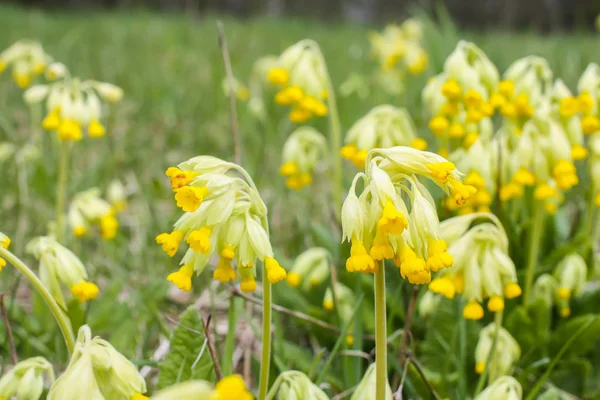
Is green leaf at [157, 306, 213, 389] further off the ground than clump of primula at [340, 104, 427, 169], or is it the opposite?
clump of primula at [340, 104, 427, 169]

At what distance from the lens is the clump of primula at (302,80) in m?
2.68

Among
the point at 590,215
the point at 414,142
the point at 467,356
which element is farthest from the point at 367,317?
the point at 590,215

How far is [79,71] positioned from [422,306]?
16.1 ft

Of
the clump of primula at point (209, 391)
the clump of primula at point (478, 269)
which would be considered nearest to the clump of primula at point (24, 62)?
the clump of primula at point (478, 269)

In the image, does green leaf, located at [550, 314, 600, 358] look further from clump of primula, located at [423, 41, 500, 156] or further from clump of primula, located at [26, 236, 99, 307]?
clump of primula, located at [26, 236, 99, 307]

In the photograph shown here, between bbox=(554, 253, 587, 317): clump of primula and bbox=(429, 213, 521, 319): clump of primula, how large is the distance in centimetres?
52

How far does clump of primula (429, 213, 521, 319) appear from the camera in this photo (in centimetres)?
174

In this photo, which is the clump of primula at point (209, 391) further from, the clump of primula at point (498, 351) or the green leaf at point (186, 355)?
the clump of primula at point (498, 351)

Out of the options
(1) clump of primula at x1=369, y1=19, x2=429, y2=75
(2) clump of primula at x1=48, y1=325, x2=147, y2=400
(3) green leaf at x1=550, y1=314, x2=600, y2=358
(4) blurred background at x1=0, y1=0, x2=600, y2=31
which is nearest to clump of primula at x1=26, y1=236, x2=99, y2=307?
(2) clump of primula at x1=48, y1=325, x2=147, y2=400

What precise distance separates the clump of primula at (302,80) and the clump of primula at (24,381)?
1494mm

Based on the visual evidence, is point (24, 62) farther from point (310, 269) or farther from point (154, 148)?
point (310, 269)

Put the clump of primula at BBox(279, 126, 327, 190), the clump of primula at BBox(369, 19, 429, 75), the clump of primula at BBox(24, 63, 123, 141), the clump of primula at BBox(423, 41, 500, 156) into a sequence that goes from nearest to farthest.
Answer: the clump of primula at BBox(423, 41, 500, 156) → the clump of primula at BBox(24, 63, 123, 141) → the clump of primula at BBox(279, 126, 327, 190) → the clump of primula at BBox(369, 19, 429, 75)

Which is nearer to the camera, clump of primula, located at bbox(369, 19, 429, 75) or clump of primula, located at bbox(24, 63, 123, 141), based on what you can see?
clump of primula, located at bbox(24, 63, 123, 141)

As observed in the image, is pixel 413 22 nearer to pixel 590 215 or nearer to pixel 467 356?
pixel 590 215
